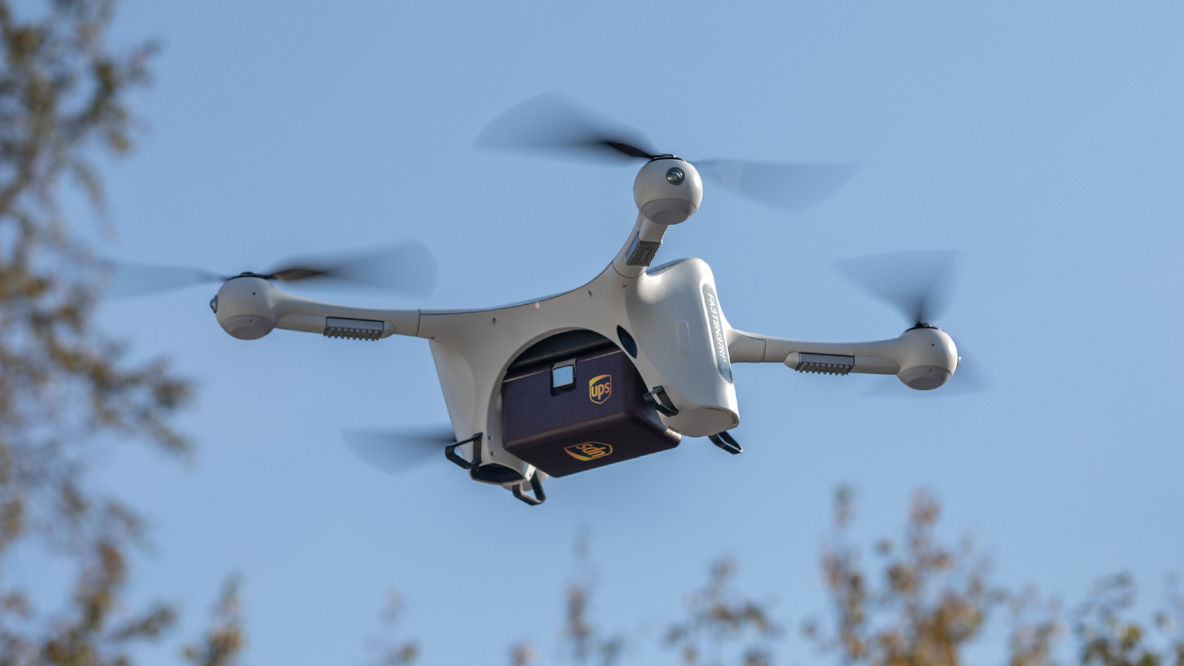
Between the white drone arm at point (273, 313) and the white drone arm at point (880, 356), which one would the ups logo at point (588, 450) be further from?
the white drone arm at point (273, 313)

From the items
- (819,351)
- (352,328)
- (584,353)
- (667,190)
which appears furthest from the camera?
(819,351)

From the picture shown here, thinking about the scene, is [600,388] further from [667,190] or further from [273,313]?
[273,313]

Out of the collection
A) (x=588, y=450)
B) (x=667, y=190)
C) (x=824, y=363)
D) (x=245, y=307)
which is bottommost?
(x=588, y=450)

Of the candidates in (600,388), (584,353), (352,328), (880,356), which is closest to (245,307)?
(352,328)

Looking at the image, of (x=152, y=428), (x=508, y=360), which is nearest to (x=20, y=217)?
(x=152, y=428)

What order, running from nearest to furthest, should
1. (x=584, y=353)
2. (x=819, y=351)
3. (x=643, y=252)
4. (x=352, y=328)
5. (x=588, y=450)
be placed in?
(x=643, y=252) < (x=588, y=450) < (x=584, y=353) < (x=352, y=328) < (x=819, y=351)

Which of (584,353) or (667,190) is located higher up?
(667,190)

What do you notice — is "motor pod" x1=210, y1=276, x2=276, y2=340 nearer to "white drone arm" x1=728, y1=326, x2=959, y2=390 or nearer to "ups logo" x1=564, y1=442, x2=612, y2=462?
"ups logo" x1=564, y1=442, x2=612, y2=462

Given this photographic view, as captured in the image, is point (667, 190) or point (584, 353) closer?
point (667, 190)
